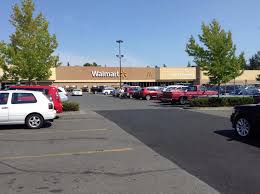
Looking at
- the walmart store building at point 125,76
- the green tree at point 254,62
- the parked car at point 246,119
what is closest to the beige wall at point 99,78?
the walmart store building at point 125,76

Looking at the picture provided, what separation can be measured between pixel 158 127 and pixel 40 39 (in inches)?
525

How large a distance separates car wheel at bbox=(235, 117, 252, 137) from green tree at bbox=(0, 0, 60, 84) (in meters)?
15.6

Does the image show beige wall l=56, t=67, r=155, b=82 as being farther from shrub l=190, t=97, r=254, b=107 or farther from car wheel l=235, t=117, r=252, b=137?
car wheel l=235, t=117, r=252, b=137

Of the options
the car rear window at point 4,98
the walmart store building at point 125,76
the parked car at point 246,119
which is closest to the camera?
the parked car at point 246,119

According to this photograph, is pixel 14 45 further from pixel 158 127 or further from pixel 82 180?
pixel 82 180

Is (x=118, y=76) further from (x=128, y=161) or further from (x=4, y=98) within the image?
(x=128, y=161)

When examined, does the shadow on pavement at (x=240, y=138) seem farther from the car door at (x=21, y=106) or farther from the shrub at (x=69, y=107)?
the shrub at (x=69, y=107)

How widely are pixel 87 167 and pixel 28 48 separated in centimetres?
1811

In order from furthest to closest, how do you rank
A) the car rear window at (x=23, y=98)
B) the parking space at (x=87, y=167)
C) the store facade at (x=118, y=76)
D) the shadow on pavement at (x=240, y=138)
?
1. the store facade at (x=118, y=76)
2. the car rear window at (x=23, y=98)
3. the shadow on pavement at (x=240, y=138)
4. the parking space at (x=87, y=167)

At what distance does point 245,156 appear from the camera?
9094 mm

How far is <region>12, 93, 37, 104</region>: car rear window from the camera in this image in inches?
580

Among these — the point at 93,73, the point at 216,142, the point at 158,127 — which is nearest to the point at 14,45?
the point at 158,127

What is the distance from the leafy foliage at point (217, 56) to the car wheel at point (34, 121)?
50.8 ft

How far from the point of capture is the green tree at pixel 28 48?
80.7 feet
